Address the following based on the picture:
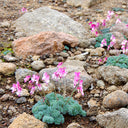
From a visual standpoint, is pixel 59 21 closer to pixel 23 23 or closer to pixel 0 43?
pixel 23 23

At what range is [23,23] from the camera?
6.58 metres

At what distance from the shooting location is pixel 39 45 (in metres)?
5.30

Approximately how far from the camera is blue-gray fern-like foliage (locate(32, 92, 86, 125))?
315 cm

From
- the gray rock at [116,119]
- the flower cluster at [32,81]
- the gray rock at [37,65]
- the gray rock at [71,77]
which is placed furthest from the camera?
the gray rock at [37,65]

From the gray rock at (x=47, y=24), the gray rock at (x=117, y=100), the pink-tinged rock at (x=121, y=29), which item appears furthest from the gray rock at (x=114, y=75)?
the pink-tinged rock at (x=121, y=29)

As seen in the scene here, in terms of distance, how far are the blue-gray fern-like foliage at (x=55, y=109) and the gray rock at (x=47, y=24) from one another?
2.95m

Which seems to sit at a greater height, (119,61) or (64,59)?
(119,61)

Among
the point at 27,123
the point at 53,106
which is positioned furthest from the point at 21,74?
the point at 27,123

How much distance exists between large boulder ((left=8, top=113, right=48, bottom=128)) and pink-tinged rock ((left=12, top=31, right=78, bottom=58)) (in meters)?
2.38

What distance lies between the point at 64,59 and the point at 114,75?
4.78ft

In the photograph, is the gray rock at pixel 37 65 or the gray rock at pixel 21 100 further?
the gray rock at pixel 37 65

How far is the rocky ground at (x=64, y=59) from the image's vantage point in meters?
3.47

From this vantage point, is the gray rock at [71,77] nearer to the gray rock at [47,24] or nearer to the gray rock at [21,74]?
the gray rock at [21,74]

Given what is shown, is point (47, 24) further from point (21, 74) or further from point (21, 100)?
point (21, 100)
